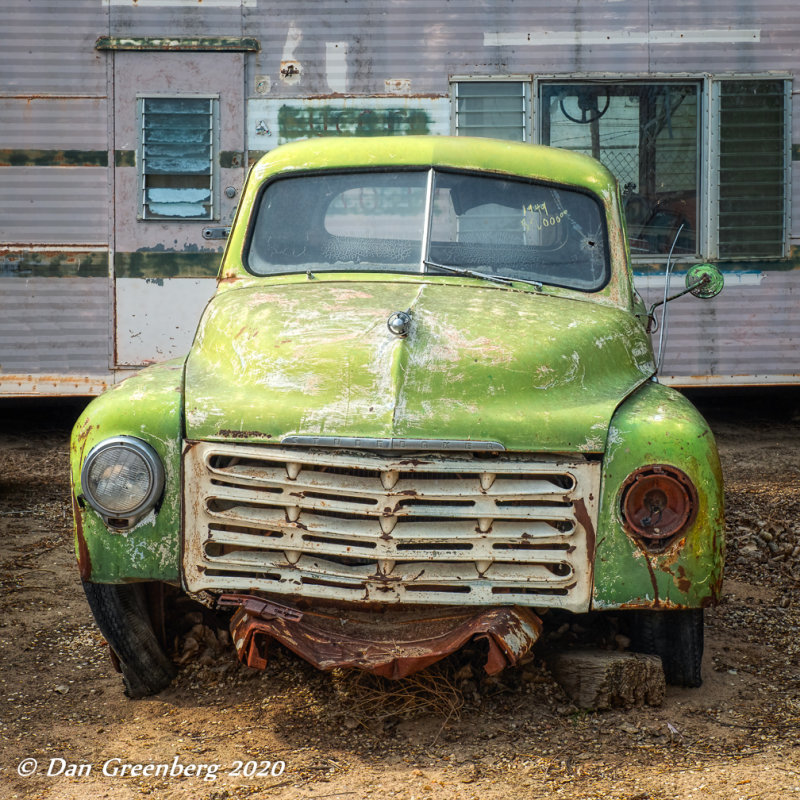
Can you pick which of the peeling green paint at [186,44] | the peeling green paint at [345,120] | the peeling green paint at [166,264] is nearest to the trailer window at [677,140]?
the peeling green paint at [345,120]

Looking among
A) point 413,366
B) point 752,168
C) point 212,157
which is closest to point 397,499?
point 413,366

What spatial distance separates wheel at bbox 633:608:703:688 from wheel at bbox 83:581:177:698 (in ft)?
5.15

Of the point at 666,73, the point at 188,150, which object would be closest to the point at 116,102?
the point at 188,150

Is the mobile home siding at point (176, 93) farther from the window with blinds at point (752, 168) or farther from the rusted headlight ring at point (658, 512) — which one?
the rusted headlight ring at point (658, 512)

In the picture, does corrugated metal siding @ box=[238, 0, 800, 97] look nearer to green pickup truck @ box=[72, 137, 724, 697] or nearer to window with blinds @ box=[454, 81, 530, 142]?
window with blinds @ box=[454, 81, 530, 142]

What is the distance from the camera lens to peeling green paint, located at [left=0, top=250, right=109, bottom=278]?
752cm

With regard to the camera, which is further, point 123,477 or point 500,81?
point 500,81

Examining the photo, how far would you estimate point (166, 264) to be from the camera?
749 cm

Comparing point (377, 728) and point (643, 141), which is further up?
point (643, 141)

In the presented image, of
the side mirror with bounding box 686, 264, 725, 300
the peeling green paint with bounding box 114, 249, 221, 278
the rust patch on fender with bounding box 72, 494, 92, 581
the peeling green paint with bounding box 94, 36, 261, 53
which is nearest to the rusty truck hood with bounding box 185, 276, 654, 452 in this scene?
the rust patch on fender with bounding box 72, 494, 92, 581

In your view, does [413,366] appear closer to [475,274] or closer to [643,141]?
[475,274]

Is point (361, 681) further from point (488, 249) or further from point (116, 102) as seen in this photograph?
point (116, 102)

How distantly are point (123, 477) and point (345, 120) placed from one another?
5.01 metres

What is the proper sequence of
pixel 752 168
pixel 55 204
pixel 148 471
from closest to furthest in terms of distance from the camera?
pixel 148 471 < pixel 55 204 < pixel 752 168
